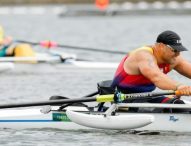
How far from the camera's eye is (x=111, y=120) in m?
12.4

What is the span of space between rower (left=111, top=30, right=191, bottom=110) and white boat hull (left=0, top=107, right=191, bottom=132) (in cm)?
27

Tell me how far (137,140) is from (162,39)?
1453 millimetres

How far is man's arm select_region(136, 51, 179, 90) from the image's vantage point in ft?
39.8

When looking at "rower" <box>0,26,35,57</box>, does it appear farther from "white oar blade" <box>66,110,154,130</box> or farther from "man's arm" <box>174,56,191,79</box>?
"man's arm" <box>174,56,191,79</box>

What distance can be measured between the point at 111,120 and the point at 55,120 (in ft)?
3.00

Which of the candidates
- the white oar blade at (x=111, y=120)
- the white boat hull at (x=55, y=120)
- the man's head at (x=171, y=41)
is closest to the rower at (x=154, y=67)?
the man's head at (x=171, y=41)

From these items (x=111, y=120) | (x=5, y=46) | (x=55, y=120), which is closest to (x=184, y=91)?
(x=111, y=120)

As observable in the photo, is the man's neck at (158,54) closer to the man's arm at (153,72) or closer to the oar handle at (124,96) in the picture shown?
the man's arm at (153,72)

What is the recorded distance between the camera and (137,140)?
12242 millimetres

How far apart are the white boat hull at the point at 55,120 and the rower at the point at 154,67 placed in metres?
0.27

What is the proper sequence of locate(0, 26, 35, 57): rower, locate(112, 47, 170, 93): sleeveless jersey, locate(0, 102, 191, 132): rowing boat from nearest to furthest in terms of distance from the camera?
locate(0, 102, 191, 132): rowing boat < locate(112, 47, 170, 93): sleeveless jersey < locate(0, 26, 35, 57): rower

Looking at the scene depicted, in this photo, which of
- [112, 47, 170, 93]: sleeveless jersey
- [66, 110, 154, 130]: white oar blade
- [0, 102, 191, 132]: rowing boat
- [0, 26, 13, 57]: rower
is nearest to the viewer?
[66, 110, 154, 130]: white oar blade

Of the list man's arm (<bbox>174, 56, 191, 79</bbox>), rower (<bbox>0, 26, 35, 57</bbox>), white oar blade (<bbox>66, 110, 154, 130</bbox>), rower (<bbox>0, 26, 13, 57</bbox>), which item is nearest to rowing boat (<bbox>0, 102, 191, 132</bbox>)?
white oar blade (<bbox>66, 110, 154, 130</bbox>)

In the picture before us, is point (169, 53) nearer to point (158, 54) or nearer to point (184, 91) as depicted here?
point (158, 54)
